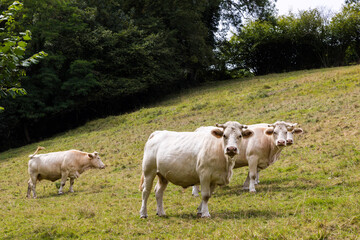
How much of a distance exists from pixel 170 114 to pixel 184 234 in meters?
21.2

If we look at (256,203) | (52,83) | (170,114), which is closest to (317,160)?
(256,203)

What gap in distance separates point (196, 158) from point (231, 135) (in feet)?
3.32

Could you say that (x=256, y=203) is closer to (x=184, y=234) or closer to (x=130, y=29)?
(x=184, y=234)

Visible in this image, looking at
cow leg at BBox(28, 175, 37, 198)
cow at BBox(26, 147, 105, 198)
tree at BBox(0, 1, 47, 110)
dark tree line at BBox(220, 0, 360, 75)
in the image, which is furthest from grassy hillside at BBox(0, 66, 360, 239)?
dark tree line at BBox(220, 0, 360, 75)

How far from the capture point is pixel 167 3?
41.5 metres

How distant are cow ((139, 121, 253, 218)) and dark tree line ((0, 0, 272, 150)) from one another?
26.7 metres

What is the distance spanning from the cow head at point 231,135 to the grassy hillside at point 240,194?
1.40 metres

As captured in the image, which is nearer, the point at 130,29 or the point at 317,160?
the point at 317,160

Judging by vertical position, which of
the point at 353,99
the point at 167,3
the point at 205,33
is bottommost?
the point at 353,99

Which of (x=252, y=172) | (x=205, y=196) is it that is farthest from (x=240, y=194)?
(x=205, y=196)

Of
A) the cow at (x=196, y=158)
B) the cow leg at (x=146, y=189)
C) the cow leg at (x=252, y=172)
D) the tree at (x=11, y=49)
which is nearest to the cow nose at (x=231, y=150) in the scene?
the cow at (x=196, y=158)

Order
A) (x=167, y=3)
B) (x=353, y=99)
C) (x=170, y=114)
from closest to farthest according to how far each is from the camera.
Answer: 1. (x=353, y=99)
2. (x=170, y=114)
3. (x=167, y=3)

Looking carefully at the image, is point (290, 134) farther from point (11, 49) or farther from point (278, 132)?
point (11, 49)

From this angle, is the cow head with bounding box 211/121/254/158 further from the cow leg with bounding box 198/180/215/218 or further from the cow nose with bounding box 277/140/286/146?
the cow nose with bounding box 277/140/286/146
